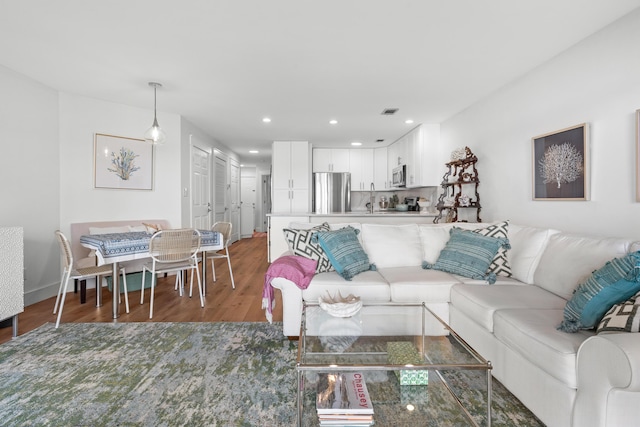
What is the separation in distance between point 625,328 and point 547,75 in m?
2.48

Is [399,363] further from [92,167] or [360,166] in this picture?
[360,166]

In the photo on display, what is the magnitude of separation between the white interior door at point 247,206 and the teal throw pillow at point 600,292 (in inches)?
338

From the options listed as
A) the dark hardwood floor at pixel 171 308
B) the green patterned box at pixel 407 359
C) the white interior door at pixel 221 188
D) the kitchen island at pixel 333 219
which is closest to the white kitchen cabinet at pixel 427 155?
the kitchen island at pixel 333 219

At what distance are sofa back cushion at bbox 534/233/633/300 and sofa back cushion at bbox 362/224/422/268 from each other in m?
0.97

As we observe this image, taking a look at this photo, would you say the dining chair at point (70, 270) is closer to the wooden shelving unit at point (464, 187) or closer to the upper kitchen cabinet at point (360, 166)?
the wooden shelving unit at point (464, 187)

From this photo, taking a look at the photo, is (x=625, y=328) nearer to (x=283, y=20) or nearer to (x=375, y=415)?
(x=375, y=415)

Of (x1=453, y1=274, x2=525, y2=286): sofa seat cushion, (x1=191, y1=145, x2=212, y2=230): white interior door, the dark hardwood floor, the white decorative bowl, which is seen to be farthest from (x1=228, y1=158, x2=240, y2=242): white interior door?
(x1=453, y1=274, x2=525, y2=286): sofa seat cushion

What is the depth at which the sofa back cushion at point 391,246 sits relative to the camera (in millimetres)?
2816

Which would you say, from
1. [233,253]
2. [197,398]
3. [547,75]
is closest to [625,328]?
[197,398]

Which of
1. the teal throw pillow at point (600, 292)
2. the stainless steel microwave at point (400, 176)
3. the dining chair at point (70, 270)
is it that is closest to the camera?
the teal throw pillow at point (600, 292)

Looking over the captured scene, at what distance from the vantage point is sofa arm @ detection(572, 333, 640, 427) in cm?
103

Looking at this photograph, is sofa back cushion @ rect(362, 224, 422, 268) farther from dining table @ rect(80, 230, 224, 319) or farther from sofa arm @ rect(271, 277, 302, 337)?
Answer: dining table @ rect(80, 230, 224, 319)

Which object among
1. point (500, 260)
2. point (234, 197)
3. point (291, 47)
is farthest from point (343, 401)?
point (234, 197)

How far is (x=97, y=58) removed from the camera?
2715mm
